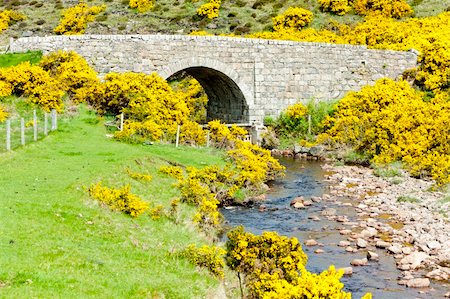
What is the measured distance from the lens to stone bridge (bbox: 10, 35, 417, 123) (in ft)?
132

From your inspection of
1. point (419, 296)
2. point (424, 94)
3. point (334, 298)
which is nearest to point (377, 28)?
point (424, 94)

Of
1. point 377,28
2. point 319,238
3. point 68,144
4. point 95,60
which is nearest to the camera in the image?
point 319,238

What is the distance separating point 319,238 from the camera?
20719 millimetres

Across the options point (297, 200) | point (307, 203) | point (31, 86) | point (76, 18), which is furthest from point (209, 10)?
point (307, 203)

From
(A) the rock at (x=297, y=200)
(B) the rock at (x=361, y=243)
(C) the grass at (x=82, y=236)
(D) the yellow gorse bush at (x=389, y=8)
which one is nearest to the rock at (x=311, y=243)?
(B) the rock at (x=361, y=243)

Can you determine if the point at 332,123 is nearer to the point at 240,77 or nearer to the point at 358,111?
the point at 358,111

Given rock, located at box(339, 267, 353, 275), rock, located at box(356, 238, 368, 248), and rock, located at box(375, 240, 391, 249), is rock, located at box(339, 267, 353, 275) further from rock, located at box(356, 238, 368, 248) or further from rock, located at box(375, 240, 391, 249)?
rock, located at box(375, 240, 391, 249)

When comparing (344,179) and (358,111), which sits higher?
(358,111)

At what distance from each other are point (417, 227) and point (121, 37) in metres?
26.3

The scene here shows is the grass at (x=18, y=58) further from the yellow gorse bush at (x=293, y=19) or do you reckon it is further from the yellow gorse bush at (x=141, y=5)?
the yellow gorse bush at (x=141, y=5)

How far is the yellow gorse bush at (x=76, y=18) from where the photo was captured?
204 feet

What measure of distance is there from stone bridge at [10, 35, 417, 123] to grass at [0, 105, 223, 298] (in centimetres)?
1716

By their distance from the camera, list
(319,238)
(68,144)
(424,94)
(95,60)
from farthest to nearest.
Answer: (424,94), (95,60), (68,144), (319,238)

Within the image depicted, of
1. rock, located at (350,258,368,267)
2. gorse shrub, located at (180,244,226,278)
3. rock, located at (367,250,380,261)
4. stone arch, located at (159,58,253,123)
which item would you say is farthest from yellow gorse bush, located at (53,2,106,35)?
gorse shrub, located at (180,244,226,278)
